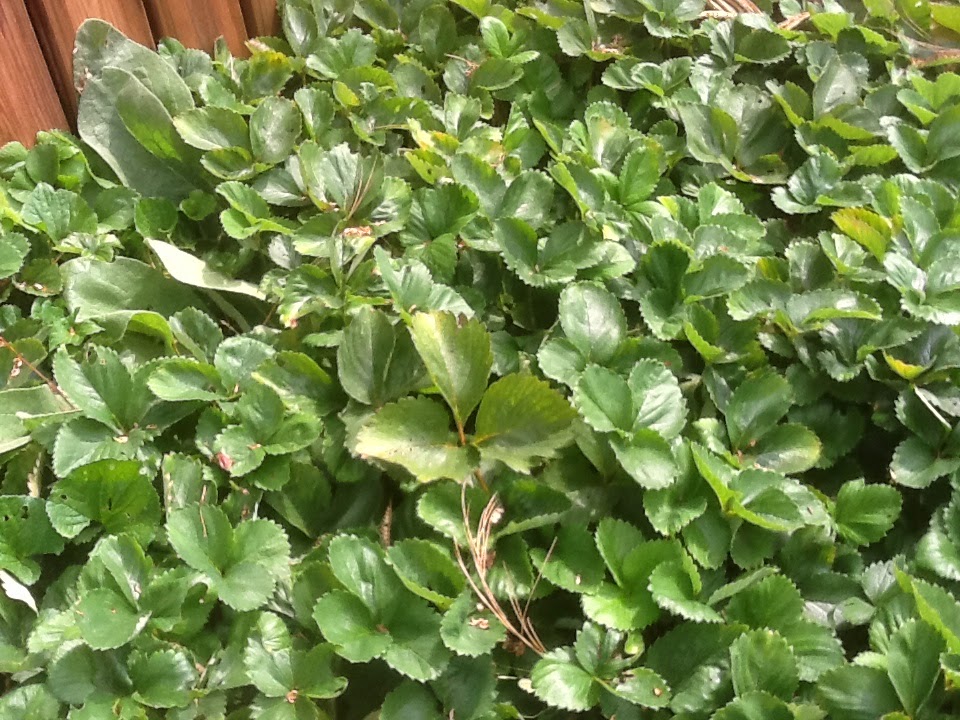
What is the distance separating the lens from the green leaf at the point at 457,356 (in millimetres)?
683

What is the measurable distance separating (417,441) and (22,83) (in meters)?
0.73

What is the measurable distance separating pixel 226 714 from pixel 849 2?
145 cm

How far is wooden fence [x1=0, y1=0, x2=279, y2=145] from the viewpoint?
3.12 feet

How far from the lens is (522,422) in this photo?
2.24 feet

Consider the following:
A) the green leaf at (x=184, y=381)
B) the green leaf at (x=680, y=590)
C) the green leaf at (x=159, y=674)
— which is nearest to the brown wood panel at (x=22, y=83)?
the green leaf at (x=184, y=381)

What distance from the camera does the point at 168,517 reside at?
25.7 inches

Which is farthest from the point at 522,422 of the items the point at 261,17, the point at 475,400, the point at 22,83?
the point at 261,17

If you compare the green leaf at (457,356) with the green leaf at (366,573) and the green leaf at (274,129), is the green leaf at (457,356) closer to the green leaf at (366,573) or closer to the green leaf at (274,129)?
the green leaf at (366,573)

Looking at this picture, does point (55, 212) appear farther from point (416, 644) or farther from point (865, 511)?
point (865, 511)

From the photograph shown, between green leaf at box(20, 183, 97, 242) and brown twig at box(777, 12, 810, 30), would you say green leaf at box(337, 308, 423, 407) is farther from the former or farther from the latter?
brown twig at box(777, 12, 810, 30)

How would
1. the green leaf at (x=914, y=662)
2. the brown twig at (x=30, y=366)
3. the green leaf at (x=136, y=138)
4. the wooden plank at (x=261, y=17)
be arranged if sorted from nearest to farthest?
the green leaf at (x=914, y=662), the brown twig at (x=30, y=366), the green leaf at (x=136, y=138), the wooden plank at (x=261, y=17)

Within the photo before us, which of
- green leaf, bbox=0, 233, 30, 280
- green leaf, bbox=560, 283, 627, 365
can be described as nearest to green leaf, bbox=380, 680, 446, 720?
green leaf, bbox=560, 283, 627, 365

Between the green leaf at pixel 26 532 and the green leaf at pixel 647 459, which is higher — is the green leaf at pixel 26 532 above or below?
above

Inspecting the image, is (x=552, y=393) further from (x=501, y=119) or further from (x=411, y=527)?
(x=501, y=119)
